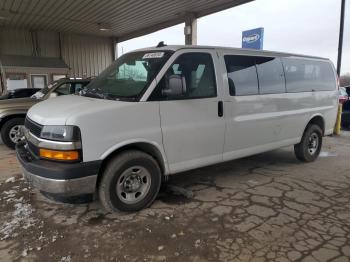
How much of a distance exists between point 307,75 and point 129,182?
13.4ft

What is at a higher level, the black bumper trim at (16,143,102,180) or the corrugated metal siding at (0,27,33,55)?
the corrugated metal siding at (0,27,33,55)

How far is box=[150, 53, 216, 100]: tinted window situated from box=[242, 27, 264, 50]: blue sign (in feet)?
25.1

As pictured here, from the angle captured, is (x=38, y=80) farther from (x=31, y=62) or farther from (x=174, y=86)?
(x=174, y=86)

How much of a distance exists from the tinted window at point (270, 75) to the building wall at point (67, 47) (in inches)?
610

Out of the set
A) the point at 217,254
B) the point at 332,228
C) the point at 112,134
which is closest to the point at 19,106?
the point at 112,134

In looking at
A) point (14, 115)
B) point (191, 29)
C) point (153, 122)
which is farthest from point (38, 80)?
point (153, 122)

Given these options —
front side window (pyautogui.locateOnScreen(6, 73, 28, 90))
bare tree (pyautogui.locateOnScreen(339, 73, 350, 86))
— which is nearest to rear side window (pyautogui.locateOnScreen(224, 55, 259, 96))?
front side window (pyautogui.locateOnScreen(6, 73, 28, 90))

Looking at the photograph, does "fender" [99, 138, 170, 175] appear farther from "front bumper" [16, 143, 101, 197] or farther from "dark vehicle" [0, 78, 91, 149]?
"dark vehicle" [0, 78, 91, 149]

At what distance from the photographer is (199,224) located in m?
3.67

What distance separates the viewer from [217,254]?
3.07m

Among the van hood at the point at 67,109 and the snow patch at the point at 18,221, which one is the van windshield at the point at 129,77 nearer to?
the van hood at the point at 67,109

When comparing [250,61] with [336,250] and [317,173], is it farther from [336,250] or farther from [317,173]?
[336,250]

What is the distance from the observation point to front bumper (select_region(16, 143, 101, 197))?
10.9ft

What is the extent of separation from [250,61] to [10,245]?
13.2 ft
